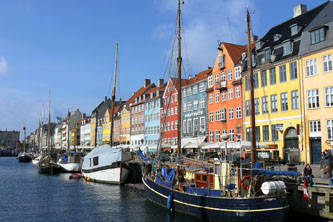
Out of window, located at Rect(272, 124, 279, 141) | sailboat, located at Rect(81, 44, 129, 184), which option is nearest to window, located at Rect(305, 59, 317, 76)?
window, located at Rect(272, 124, 279, 141)

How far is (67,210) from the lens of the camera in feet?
80.7

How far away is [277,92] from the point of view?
38.6m

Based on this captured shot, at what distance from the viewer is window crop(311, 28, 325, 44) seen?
33906mm

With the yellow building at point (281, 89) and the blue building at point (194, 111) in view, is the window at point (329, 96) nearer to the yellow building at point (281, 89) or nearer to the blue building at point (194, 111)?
the yellow building at point (281, 89)

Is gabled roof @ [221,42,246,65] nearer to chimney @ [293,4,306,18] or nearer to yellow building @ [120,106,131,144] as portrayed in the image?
chimney @ [293,4,306,18]

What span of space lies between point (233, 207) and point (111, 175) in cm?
2410

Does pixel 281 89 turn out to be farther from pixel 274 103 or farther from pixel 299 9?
pixel 299 9

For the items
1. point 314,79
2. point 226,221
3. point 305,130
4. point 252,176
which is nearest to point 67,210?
point 226,221

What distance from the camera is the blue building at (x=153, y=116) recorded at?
6869 centimetres

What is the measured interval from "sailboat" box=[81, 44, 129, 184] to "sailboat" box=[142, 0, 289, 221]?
1375 cm

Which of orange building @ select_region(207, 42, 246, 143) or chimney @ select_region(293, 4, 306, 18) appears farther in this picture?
orange building @ select_region(207, 42, 246, 143)

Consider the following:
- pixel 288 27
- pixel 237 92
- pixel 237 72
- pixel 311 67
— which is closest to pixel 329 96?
pixel 311 67

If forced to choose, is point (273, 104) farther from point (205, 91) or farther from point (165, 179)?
point (165, 179)

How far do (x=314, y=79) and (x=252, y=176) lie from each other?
1998 centimetres
